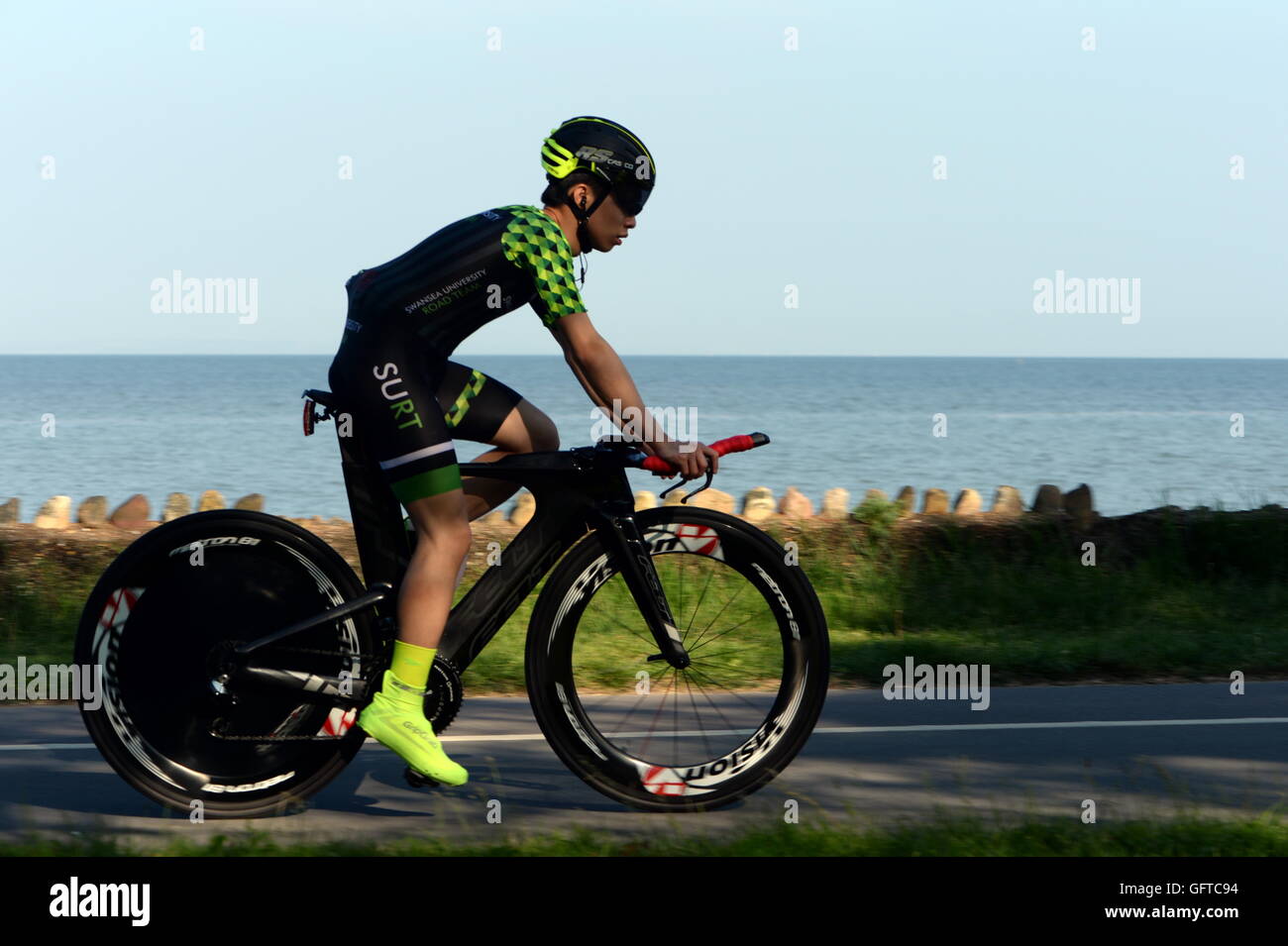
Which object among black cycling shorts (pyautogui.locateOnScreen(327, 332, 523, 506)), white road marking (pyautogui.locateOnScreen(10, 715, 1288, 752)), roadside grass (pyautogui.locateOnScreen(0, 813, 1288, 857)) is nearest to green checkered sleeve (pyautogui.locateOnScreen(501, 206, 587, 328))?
black cycling shorts (pyautogui.locateOnScreen(327, 332, 523, 506))

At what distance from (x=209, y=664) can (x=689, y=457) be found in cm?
169

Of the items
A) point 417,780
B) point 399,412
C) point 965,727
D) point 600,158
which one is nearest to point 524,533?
point 399,412

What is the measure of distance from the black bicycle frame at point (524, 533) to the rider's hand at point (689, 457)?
0.18 meters

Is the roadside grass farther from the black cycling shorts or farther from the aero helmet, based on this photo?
the aero helmet

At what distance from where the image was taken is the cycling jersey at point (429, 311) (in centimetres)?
438

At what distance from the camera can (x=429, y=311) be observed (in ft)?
14.5

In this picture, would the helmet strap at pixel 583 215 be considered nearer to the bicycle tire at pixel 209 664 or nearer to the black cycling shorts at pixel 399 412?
the black cycling shorts at pixel 399 412

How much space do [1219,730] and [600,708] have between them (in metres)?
2.64

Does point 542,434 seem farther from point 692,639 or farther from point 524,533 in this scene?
point 692,639

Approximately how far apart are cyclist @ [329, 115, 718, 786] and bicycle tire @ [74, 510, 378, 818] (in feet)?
0.92

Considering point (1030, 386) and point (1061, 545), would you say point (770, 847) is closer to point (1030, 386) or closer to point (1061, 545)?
point (1061, 545)

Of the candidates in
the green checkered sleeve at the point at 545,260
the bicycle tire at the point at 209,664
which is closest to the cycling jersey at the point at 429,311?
the green checkered sleeve at the point at 545,260

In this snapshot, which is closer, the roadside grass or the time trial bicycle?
the roadside grass

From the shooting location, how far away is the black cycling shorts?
14.4 feet
